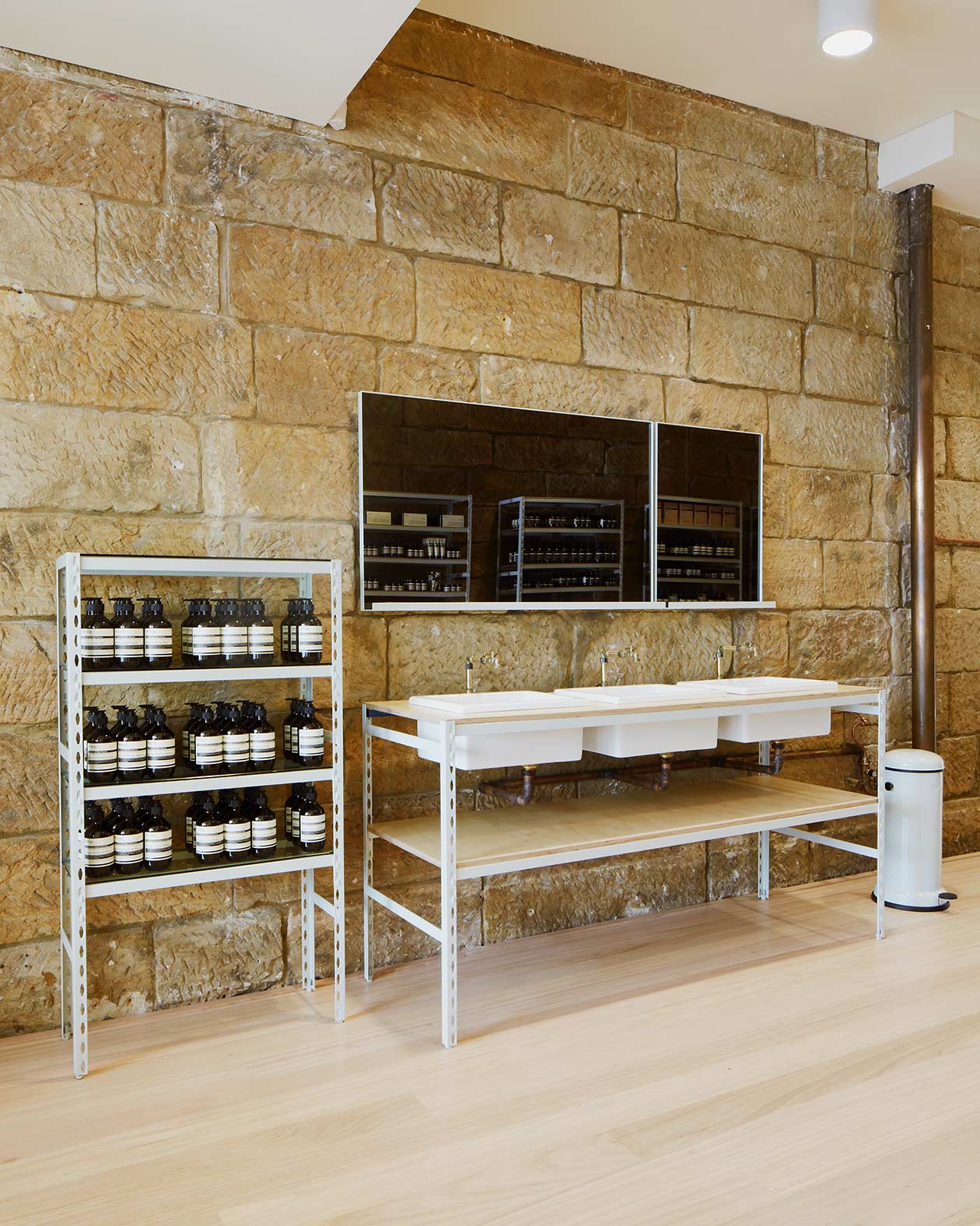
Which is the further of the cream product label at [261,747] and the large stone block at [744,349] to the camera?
the large stone block at [744,349]

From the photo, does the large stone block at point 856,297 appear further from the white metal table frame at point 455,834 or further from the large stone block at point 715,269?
the white metal table frame at point 455,834

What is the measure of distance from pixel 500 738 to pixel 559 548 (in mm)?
893

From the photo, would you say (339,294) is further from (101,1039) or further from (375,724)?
(101,1039)

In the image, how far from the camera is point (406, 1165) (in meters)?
1.95

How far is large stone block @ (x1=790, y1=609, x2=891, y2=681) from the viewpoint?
3982 mm

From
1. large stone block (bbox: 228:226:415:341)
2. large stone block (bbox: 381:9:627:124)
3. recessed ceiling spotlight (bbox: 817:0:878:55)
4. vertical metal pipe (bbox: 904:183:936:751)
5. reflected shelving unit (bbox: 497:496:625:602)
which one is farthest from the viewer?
vertical metal pipe (bbox: 904:183:936:751)

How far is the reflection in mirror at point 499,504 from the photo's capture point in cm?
306

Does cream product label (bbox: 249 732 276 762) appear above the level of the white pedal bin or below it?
above

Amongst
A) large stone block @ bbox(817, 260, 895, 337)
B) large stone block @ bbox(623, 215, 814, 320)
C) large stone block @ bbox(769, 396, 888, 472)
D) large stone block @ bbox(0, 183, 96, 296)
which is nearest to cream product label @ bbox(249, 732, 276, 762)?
large stone block @ bbox(0, 183, 96, 296)

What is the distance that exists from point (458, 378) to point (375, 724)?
116 centimetres

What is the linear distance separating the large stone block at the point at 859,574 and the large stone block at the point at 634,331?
108 centimetres

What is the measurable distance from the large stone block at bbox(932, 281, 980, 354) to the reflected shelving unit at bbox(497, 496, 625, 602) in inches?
78.5

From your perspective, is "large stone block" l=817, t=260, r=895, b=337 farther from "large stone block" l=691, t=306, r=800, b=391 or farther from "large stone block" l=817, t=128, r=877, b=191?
"large stone block" l=817, t=128, r=877, b=191

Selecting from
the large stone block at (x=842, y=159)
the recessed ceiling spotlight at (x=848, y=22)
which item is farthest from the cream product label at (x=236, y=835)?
the large stone block at (x=842, y=159)
